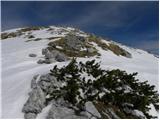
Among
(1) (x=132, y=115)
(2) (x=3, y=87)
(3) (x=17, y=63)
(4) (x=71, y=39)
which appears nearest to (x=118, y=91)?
(1) (x=132, y=115)

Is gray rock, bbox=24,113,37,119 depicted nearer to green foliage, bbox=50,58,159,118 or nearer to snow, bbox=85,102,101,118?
green foliage, bbox=50,58,159,118

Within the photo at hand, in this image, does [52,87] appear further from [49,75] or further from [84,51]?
[84,51]

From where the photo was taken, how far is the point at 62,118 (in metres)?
14.9

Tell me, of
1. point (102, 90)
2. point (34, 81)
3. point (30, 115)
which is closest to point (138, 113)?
point (102, 90)

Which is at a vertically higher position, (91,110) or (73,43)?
(73,43)

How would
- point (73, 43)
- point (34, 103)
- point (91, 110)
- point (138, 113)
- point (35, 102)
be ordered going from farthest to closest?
point (73, 43), point (138, 113), point (35, 102), point (34, 103), point (91, 110)

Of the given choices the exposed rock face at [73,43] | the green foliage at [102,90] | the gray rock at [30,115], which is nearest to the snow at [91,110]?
the green foliage at [102,90]

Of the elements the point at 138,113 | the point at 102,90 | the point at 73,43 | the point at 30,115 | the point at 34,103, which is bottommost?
the point at 138,113

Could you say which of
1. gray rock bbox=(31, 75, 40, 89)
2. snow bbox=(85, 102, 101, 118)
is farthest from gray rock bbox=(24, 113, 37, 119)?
snow bbox=(85, 102, 101, 118)

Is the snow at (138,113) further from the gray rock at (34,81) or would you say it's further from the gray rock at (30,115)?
the gray rock at (34,81)

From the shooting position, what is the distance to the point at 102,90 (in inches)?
710

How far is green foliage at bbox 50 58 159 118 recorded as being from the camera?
16.6 metres

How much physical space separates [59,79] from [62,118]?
3.97 metres

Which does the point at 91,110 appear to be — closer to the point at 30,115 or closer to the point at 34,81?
the point at 30,115
